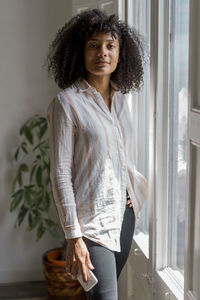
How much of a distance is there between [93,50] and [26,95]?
1620mm

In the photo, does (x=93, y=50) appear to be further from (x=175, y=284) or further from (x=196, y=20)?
(x=175, y=284)

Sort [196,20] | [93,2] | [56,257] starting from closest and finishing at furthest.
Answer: [196,20] → [93,2] → [56,257]

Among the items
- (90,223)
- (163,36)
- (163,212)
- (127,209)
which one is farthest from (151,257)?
(163,36)

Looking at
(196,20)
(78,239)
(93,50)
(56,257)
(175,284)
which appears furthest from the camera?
(56,257)

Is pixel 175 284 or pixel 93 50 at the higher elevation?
pixel 93 50

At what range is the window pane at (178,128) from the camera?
178 centimetres

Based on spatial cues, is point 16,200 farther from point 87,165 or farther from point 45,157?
point 87,165

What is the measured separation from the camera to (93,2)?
2938 millimetres

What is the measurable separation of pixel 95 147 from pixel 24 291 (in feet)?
6.43

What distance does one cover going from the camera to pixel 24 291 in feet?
10.6

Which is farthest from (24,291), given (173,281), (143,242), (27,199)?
(173,281)

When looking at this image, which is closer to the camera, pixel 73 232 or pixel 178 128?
pixel 73 232

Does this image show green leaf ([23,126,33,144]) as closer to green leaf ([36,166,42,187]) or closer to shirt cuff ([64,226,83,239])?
green leaf ([36,166,42,187])

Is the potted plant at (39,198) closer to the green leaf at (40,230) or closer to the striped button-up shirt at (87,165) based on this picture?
the green leaf at (40,230)
